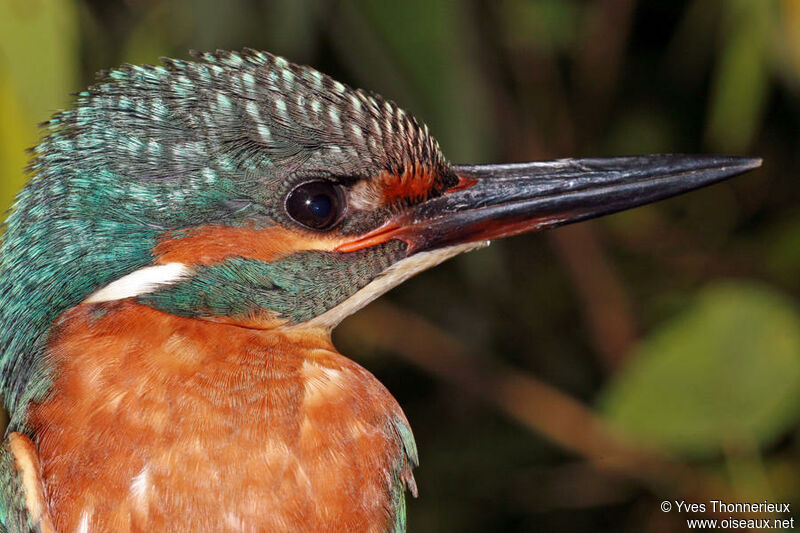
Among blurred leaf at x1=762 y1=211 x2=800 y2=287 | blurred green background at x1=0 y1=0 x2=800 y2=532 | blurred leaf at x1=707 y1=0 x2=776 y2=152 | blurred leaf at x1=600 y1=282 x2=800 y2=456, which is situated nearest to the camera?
blurred leaf at x1=707 y1=0 x2=776 y2=152

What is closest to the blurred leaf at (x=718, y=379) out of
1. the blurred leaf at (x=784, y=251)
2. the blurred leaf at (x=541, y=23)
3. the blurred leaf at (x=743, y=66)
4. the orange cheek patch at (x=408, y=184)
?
the blurred leaf at (x=743, y=66)

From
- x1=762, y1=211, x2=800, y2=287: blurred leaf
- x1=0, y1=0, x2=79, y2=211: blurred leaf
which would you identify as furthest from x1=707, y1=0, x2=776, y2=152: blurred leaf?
x1=0, y1=0, x2=79, y2=211: blurred leaf

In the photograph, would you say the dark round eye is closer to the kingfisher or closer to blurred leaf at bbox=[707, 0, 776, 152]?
the kingfisher

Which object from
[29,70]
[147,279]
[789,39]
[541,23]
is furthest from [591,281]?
[147,279]

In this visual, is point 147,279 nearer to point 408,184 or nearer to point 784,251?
point 408,184

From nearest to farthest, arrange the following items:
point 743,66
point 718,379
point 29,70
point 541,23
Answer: point 29,70 < point 743,66 < point 718,379 < point 541,23

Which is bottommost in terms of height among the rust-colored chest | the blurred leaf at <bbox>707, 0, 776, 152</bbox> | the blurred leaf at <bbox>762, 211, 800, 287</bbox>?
the blurred leaf at <bbox>762, 211, 800, 287</bbox>
